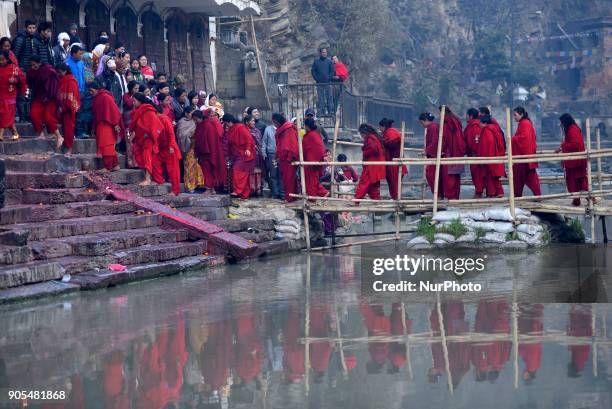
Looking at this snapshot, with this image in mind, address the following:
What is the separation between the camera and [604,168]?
97.8 ft

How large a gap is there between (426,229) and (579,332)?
533 cm

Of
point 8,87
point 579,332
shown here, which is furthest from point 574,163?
point 8,87

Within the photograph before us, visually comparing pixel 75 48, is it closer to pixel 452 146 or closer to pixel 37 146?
pixel 37 146

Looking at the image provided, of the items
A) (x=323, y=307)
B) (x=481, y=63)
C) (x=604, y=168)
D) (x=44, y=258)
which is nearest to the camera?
(x=323, y=307)

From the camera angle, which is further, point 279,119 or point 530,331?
point 279,119

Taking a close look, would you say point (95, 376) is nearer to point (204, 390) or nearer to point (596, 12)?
point (204, 390)

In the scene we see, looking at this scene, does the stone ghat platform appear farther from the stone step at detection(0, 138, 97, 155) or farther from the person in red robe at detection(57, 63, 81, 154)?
the person in red robe at detection(57, 63, 81, 154)

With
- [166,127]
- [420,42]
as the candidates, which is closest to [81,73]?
[166,127]

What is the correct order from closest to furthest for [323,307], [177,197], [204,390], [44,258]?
1. [204,390]
2. [323,307]
3. [44,258]
4. [177,197]

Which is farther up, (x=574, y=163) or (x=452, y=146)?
(x=452, y=146)

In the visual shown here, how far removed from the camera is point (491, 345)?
7305mm

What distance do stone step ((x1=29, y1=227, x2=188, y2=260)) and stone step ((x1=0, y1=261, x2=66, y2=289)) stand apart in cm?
36

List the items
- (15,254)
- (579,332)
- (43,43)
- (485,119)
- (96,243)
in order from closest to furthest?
(579,332), (15,254), (96,243), (43,43), (485,119)

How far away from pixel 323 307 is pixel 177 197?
480 cm
